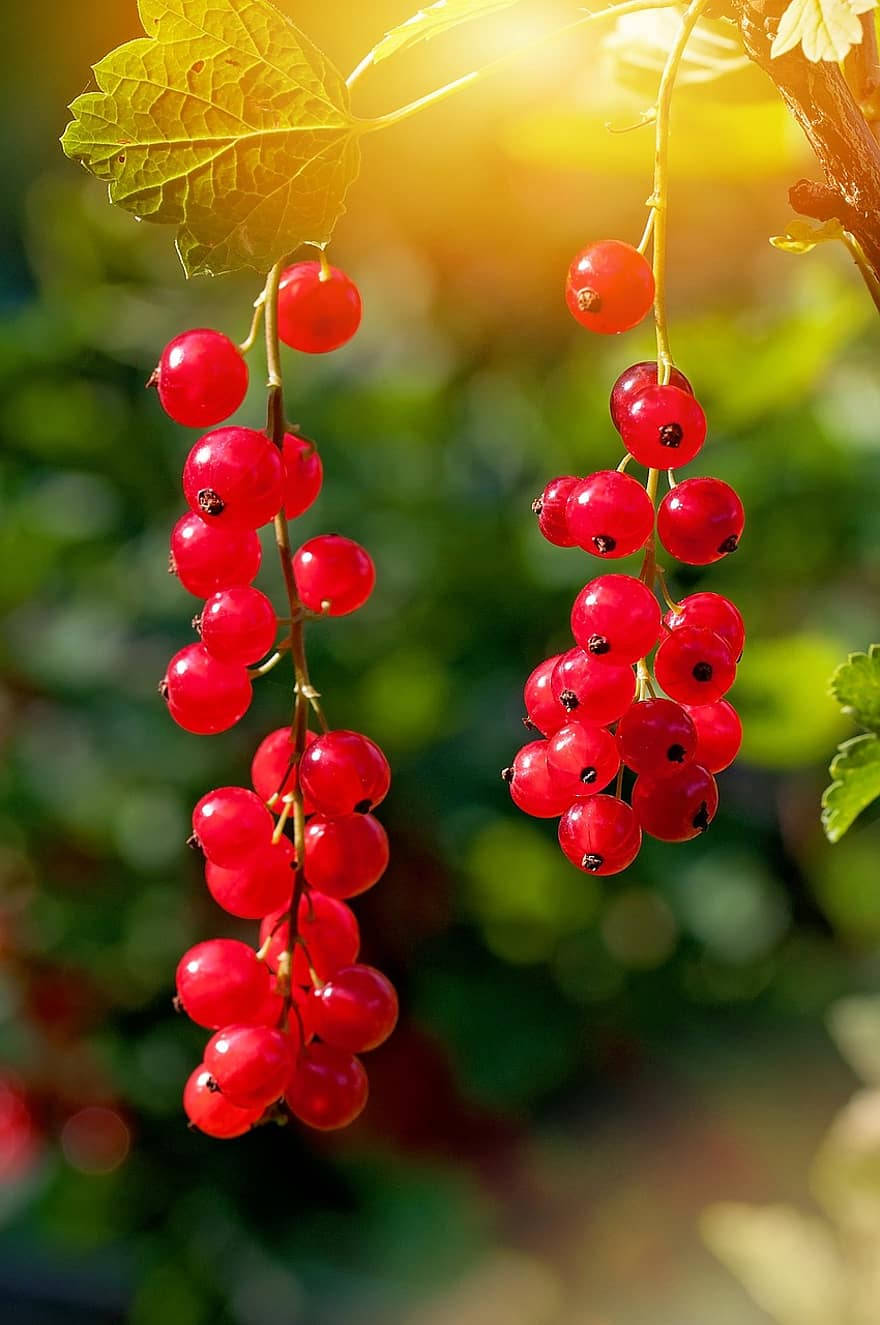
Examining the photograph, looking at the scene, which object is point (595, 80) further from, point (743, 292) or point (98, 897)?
point (743, 292)

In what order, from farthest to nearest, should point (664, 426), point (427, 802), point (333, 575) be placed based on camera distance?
1. point (427, 802)
2. point (333, 575)
3. point (664, 426)

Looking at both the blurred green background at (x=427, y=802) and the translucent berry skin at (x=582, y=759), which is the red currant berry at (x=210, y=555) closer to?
the translucent berry skin at (x=582, y=759)

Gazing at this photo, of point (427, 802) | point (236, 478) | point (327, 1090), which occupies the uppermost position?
point (236, 478)

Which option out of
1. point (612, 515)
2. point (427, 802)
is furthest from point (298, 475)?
point (427, 802)

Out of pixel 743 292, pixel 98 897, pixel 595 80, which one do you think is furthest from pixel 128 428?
pixel 595 80

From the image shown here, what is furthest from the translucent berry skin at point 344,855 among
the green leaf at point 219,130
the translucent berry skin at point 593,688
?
the green leaf at point 219,130

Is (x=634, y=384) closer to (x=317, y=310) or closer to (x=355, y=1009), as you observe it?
(x=317, y=310)

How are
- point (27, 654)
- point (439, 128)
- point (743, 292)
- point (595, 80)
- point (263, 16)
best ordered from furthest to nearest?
1. point (743, 292)
2. point (439, 128)
3. point (27, 654)
4. point (595, 80)
5. point (263, 16)
